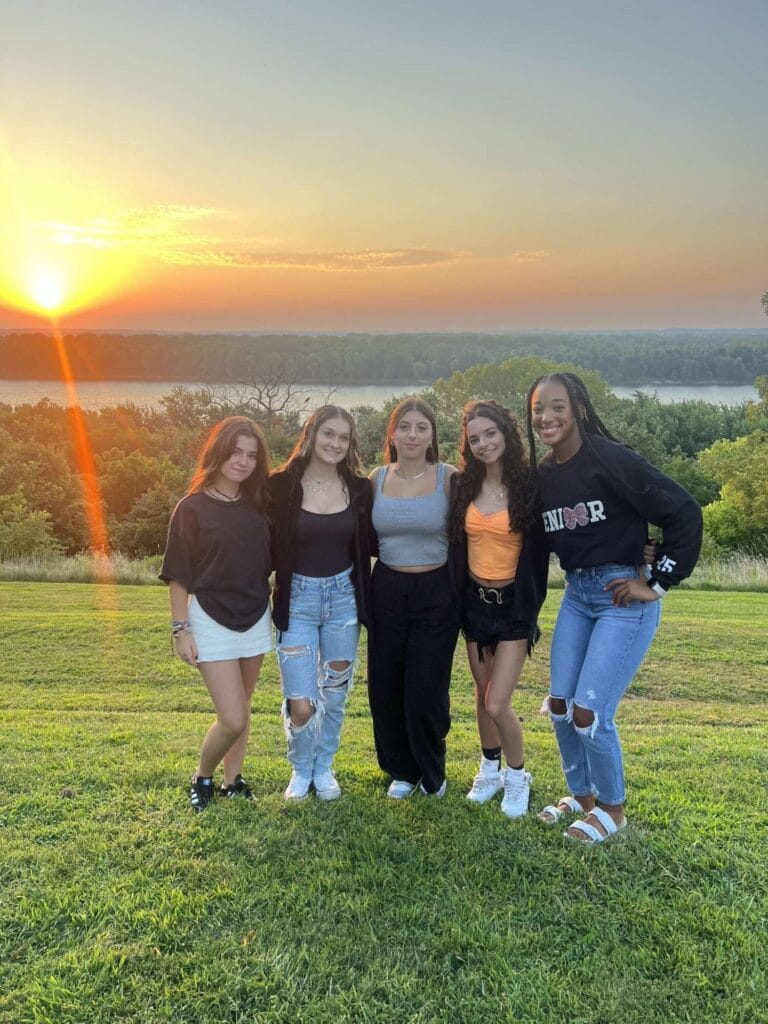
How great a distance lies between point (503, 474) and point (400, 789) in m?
1.96

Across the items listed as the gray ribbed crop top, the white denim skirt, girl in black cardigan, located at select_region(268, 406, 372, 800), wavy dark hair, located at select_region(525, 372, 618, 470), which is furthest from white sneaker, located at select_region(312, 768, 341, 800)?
wavy dark hair, located at select_region(525, 372, 618, 470)

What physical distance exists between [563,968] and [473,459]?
239cm

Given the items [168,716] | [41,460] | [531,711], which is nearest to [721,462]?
[531,711]

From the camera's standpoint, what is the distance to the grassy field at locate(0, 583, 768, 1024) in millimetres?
2541

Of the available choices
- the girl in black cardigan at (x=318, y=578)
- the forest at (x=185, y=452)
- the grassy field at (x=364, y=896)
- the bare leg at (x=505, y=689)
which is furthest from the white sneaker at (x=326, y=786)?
the forest at (x=185, y=452)

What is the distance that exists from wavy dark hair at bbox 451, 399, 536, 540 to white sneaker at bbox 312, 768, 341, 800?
5.31 ft

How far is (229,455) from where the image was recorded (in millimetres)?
3781

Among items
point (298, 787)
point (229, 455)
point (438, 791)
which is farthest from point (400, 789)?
point (229, 455)

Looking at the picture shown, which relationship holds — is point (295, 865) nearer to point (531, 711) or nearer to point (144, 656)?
point (531, 711)

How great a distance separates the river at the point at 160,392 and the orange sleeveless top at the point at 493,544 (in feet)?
140

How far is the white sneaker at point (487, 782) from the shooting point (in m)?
4.00

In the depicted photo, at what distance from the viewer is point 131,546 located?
1120 inches

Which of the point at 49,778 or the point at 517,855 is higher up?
the point at 49,778

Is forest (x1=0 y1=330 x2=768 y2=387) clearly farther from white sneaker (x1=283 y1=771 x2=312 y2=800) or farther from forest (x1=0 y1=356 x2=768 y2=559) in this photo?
white sneaker (x1=283 y1=771 x2=312 y2=800)
